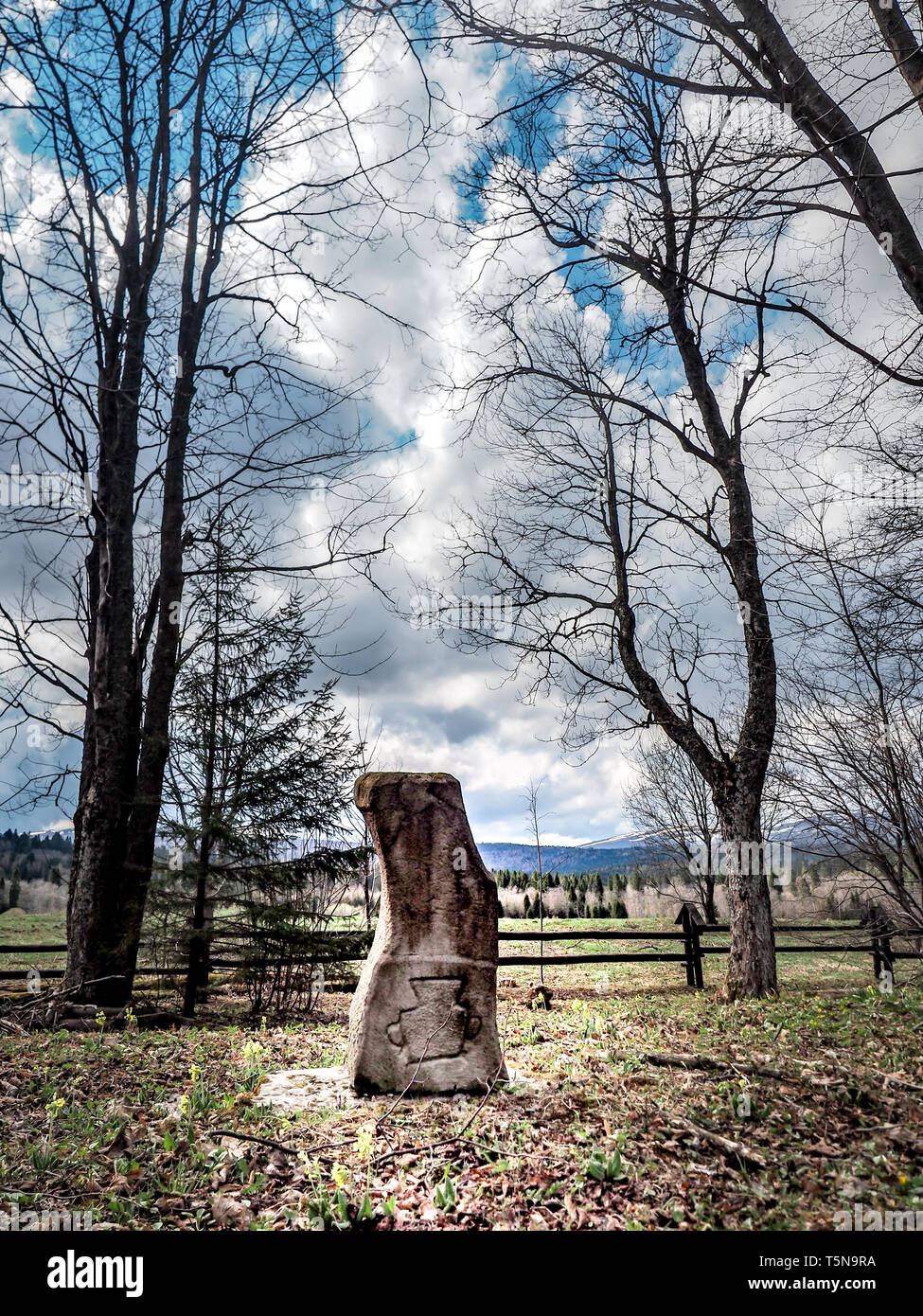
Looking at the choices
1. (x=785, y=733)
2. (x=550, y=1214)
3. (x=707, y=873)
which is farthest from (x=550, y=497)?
(x=707, y=873)

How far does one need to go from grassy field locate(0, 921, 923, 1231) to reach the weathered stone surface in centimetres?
28

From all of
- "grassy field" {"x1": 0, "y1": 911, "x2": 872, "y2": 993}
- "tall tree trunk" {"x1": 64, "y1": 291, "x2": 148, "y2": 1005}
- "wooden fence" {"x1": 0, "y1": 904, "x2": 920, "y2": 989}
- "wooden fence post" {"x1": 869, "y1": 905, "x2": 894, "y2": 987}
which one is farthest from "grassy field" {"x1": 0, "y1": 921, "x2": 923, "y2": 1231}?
"grassy field" {"x1": 0, "y1": 911, "x2": 872, "y2": 993}

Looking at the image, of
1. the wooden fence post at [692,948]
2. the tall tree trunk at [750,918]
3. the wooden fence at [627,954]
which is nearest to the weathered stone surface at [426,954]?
the wooden fence at [627,954]

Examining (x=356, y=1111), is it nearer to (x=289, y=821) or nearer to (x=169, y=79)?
(x=289, y=821)

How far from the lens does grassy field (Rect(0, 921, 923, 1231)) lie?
3496 millimetres

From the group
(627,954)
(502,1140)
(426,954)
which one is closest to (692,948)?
(627,954)

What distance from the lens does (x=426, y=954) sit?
574 centimetres

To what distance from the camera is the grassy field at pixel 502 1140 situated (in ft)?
11.5

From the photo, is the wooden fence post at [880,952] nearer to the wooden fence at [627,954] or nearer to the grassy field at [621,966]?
the wooden fence at [627,954]

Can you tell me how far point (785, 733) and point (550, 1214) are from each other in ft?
19.0

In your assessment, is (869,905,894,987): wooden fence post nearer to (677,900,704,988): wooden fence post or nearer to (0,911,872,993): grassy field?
(0,911,872,993): grassy field

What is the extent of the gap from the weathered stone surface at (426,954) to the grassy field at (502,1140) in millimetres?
284
